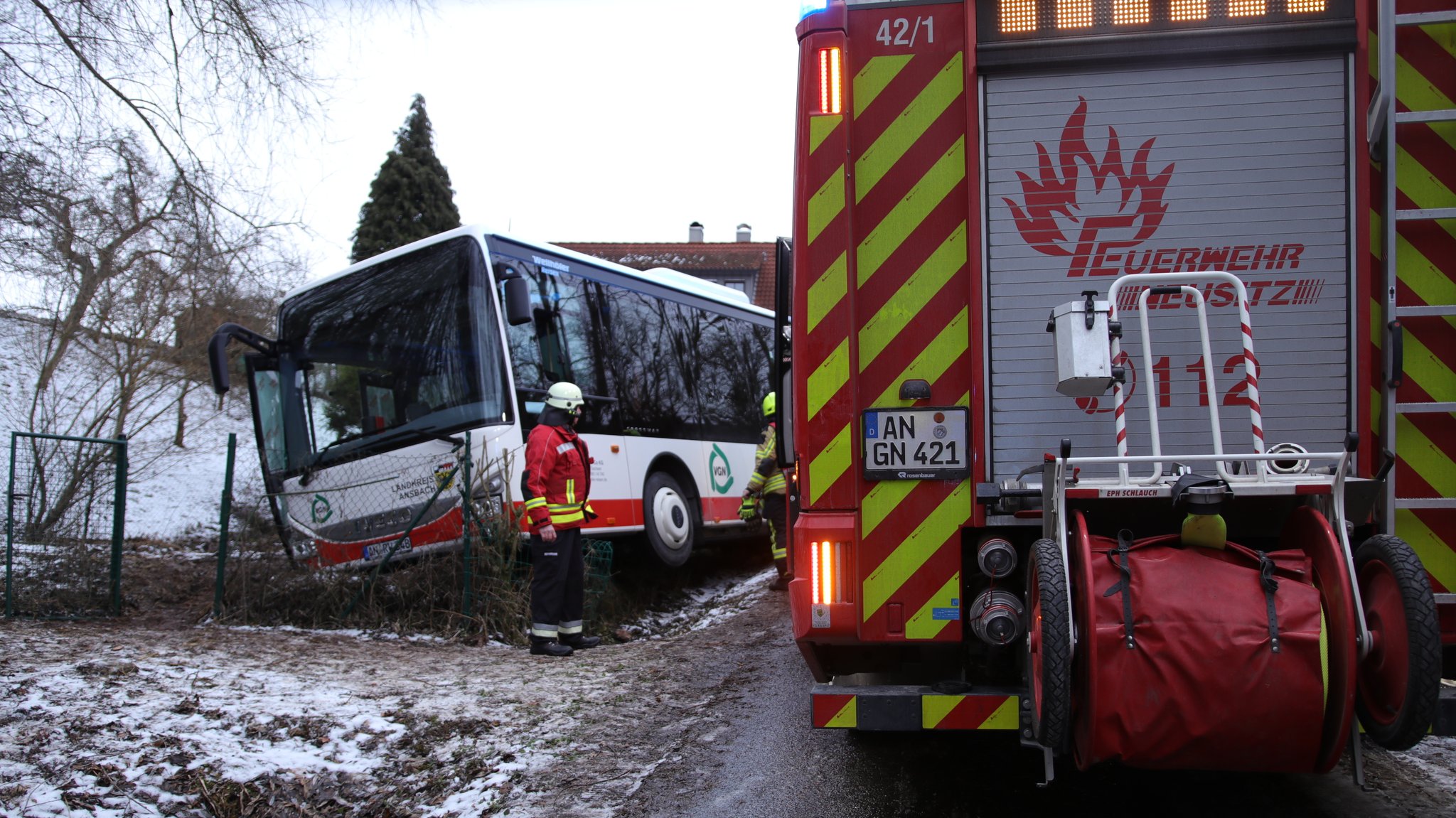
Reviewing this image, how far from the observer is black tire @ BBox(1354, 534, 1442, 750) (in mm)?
2584

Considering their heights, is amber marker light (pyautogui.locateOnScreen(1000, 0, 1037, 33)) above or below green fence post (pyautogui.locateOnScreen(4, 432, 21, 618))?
above

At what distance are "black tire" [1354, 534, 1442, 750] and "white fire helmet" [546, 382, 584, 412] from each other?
531 centimetres

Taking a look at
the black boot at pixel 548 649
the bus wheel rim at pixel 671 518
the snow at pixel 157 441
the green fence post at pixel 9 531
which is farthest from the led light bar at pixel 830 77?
the snow at pixel 157 441

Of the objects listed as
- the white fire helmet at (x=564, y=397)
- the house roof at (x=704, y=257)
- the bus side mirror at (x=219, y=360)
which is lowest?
the white fire helmet at (x=564, y=397)

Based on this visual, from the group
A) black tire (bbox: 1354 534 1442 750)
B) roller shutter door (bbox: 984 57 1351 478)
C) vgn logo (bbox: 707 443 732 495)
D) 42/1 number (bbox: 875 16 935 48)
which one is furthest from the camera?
vgn logo (bbox: 707 443 732 495)

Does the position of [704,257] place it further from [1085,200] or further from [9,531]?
[1085,200]

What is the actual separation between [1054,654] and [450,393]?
600 cm

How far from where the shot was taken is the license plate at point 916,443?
138 inches

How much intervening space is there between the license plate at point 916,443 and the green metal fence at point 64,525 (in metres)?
6.44

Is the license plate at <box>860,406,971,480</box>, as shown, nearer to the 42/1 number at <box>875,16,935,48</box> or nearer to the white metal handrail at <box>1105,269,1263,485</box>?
the white metal handrail at <box>1105,269,1263,485</box>

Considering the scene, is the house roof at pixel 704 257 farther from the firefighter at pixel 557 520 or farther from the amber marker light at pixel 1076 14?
the amber marker light at pixel 1076 14

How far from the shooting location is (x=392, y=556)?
303 inches

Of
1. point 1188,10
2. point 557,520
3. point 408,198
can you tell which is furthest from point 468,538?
point 408,198

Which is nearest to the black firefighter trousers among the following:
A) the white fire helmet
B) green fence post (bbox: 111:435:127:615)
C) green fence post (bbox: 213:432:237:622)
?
the white fire helmet
